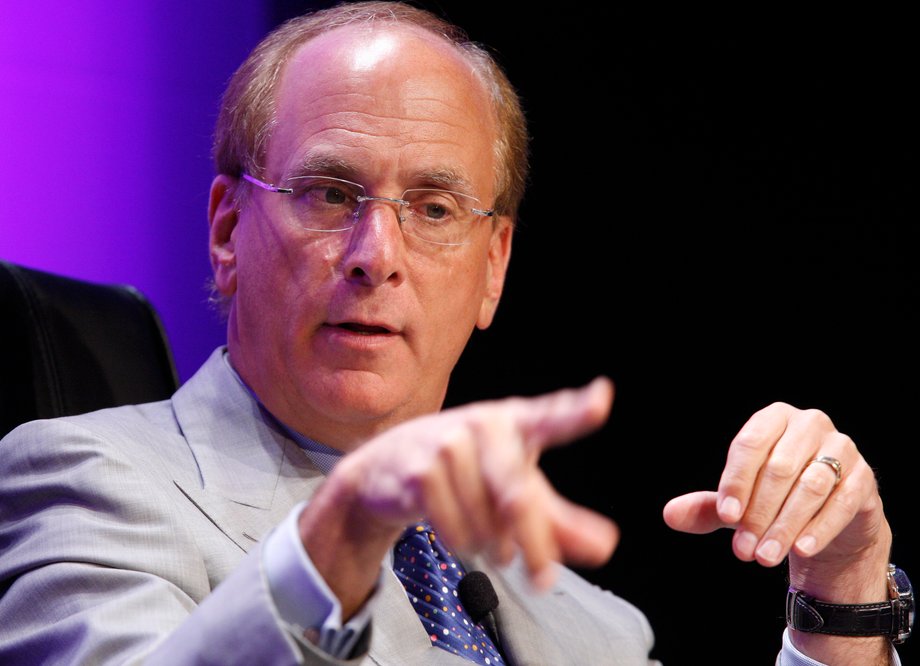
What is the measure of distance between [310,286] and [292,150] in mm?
261

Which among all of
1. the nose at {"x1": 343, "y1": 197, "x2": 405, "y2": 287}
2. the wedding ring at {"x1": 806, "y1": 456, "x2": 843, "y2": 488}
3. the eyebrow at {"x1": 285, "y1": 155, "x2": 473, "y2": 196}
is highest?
the eyebrow at {"x1": 285, "y1": 155, "x2": 473, "y2": 196}

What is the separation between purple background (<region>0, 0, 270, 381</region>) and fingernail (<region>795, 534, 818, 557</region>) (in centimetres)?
167

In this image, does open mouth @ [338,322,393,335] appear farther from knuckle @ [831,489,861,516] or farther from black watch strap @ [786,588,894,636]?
black watch strap @ [786,588,894,636]

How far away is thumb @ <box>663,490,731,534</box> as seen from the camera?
1362mm

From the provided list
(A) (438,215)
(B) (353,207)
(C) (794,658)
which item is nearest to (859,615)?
(C) (794,658)

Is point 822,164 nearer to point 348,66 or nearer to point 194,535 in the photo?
point 348,66

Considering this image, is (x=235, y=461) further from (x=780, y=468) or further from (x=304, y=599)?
(x=780, y=468)

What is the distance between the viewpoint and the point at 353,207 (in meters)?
1.69

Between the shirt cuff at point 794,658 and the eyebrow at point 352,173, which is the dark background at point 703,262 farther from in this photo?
the eyebrow at point 352,173

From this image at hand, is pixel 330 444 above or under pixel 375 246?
under

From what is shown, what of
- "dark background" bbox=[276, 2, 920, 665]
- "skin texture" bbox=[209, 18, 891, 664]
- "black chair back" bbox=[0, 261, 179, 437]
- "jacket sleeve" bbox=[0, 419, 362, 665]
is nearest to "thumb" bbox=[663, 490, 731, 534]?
"skin texture" bbox=[209, 18, 891, 664]

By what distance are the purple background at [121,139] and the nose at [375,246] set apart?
0.90 m

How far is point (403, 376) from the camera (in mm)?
1642

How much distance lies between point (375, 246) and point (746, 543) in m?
0.73
